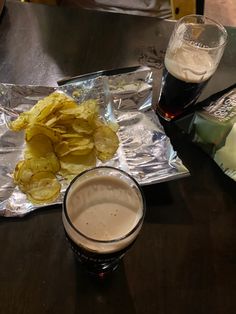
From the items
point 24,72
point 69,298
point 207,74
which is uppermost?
point 207,74

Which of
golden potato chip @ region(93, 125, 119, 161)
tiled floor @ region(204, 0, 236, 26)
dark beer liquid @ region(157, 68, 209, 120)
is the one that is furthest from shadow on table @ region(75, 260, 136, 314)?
tiled floor @ region(204, 0, 236, 26)

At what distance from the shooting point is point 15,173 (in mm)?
661

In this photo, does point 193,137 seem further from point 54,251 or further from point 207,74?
point 54,251

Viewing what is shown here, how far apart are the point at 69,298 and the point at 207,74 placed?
47cm

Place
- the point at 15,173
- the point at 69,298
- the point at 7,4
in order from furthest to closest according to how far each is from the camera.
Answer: the point at 7,4
the point at 15,173
the point at 69,298

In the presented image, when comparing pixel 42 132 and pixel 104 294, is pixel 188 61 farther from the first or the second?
pixel 104 294

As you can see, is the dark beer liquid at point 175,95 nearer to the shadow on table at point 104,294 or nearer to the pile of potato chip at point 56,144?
→ the pile of potato chip at point 56,144

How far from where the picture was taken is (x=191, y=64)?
734 mm

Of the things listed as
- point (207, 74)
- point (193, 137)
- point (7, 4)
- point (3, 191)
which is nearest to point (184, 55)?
point (207, 74)

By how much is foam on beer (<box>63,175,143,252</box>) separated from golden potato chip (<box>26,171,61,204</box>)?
115 millimetres

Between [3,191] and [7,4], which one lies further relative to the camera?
[7,4]

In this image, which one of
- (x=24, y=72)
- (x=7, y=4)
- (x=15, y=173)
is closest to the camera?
(x=15, y=173)

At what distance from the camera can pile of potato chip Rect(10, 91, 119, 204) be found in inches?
25.5

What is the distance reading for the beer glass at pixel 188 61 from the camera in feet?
2.40
